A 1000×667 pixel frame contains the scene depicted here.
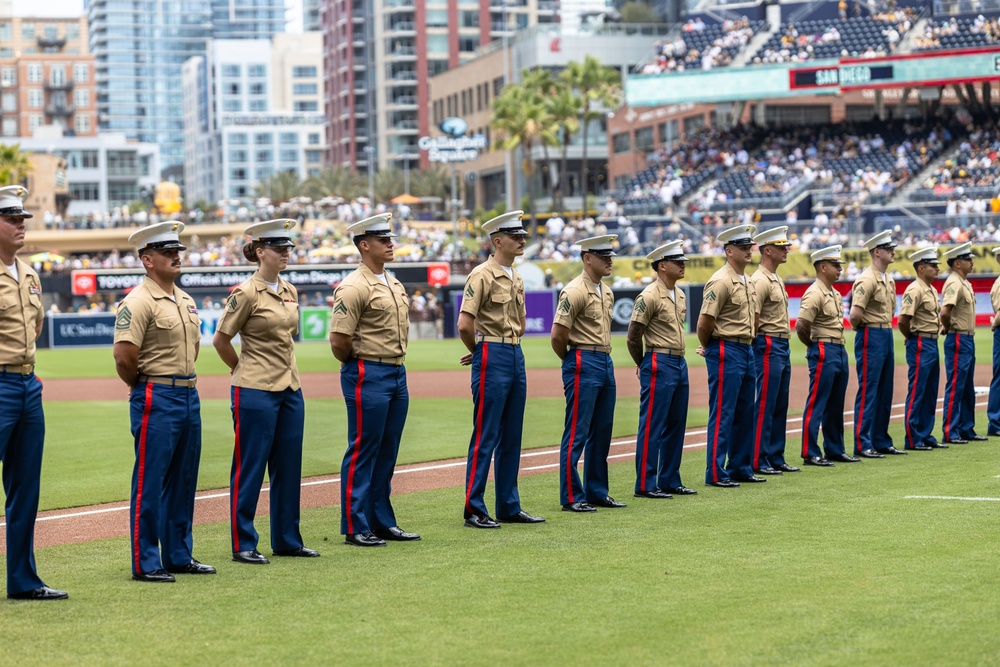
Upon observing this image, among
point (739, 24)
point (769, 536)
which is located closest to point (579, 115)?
point (739, 24)

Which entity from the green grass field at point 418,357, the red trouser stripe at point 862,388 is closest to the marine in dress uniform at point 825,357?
the red trouser stripe at point 862,388

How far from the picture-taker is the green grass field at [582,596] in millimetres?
6273

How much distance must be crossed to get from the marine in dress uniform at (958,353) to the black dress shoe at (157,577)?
9518 millimetres

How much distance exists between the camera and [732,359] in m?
12.3

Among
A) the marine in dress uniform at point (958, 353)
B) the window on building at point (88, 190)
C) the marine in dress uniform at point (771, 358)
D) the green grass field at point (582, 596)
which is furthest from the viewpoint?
the window on building at point (88, 190)

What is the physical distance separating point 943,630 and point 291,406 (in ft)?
14.3

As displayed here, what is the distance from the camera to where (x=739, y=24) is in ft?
204

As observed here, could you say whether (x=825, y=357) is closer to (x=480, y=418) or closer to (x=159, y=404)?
(x=480, y=418)

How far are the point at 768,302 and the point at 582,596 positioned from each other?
6.11m

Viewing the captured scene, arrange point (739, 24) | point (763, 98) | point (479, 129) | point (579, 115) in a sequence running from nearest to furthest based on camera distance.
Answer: point (763, 98) < point (739, 24) < point (579, 115) < point (479, 129)

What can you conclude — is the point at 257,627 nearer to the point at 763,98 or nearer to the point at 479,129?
the point at 763,98

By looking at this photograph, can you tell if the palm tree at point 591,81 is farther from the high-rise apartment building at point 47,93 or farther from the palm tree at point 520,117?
the high-rise apartment building at point 47,93

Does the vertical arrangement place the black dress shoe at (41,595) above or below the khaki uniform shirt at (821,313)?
below

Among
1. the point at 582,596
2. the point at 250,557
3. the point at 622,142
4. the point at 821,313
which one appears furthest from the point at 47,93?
the point at 582,596
